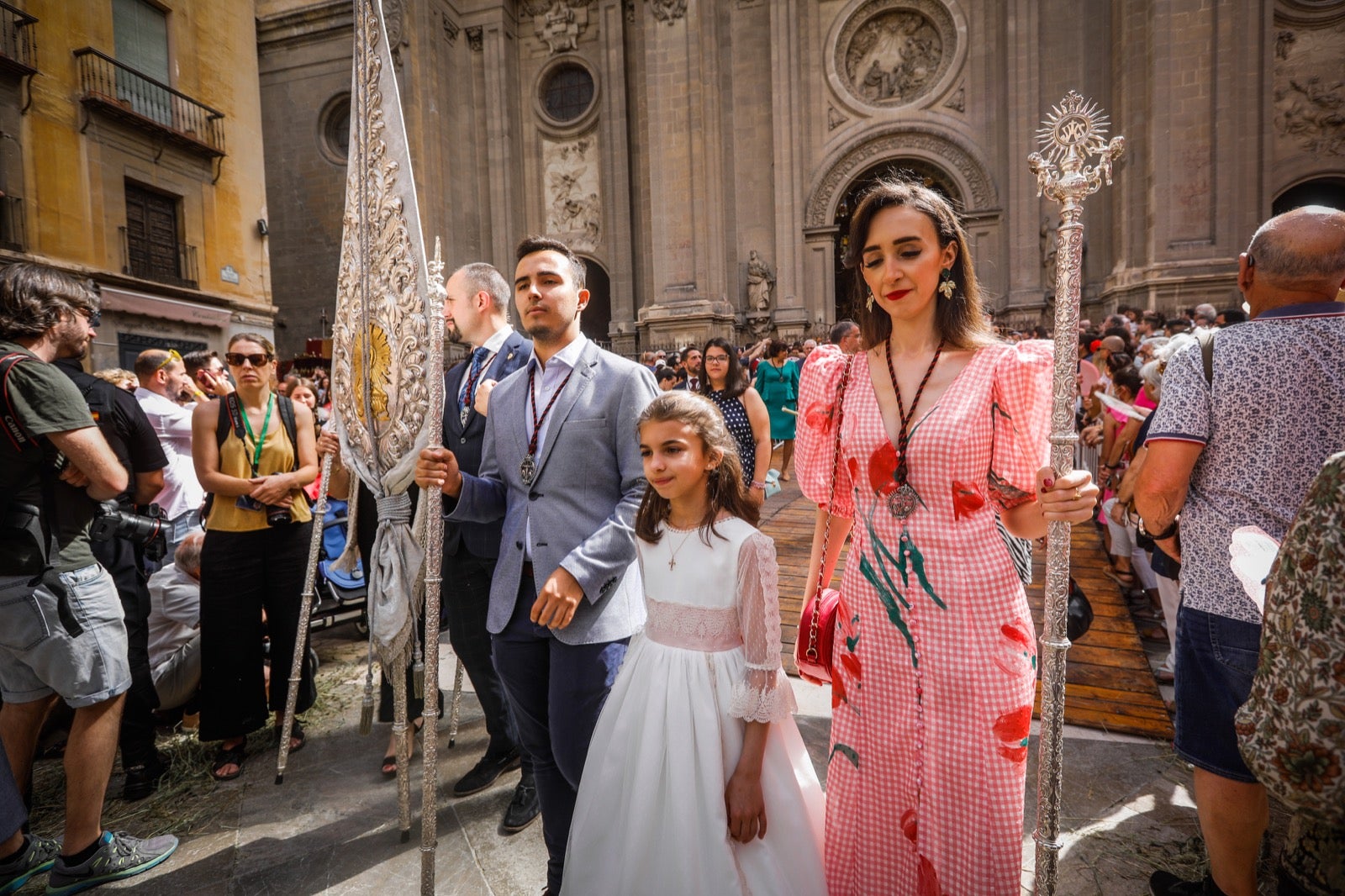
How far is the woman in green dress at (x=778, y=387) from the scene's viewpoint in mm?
8406

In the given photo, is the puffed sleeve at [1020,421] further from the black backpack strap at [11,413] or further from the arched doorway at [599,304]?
the arched doorway at [599,304]

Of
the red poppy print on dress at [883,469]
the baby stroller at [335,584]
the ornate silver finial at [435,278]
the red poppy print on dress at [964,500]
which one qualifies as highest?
the ornate silver finial at [435,278]

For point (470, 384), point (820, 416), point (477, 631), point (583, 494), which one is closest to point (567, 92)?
point (470, 384)

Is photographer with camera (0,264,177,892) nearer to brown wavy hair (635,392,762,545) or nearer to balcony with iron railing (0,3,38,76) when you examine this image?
brown wavy hair (635,392,762,545)

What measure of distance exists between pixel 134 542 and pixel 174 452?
5.51 feet

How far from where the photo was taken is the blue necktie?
9.98 feet

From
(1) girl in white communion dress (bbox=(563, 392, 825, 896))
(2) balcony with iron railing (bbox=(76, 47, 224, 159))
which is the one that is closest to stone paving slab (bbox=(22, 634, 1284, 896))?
(1) girl in white communion dress (bbox=(563, 392, 825, 896))

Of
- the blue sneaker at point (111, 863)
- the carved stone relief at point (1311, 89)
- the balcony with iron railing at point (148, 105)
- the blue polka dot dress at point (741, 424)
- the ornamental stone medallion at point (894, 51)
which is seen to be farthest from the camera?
the ornamental stone medallion at point (894, 51)

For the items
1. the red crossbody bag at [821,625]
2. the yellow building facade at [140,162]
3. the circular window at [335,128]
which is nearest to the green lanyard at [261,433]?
the red crossbody bag at [821,625]

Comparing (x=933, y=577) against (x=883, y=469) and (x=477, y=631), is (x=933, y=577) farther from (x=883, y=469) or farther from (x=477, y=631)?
(x=477, y=631)

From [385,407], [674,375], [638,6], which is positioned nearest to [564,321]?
[385,407]

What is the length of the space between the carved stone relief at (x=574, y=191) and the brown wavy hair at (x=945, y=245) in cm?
1750

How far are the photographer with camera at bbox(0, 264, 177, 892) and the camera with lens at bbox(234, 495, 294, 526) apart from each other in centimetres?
74

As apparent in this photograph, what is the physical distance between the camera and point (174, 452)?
14.9ft
